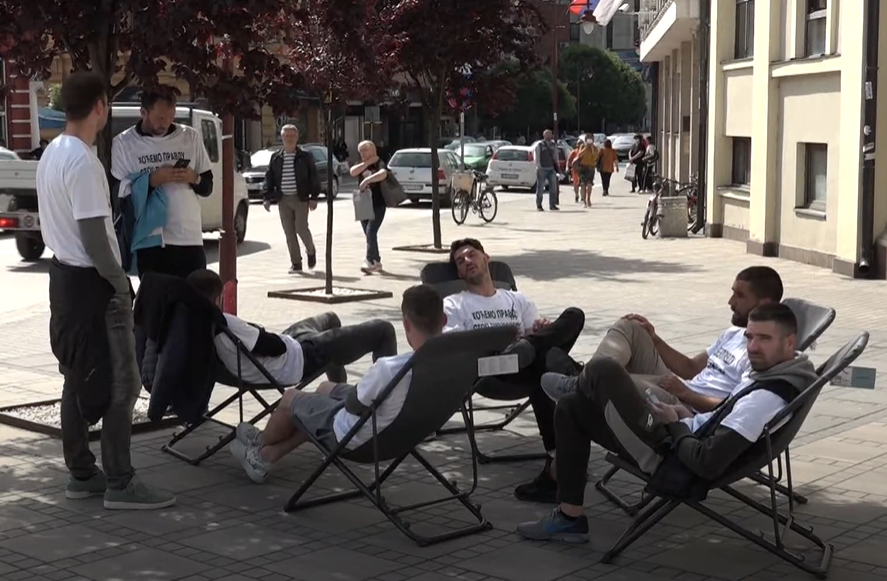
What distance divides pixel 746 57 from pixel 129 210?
15.8m

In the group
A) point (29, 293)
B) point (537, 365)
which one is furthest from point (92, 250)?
point (29, 293)

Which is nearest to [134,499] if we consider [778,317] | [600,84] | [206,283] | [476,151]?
[206,283]

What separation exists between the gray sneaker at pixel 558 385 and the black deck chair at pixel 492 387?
872mm

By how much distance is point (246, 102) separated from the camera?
8336 mm

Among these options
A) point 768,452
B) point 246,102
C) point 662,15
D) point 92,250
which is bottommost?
point 768,452

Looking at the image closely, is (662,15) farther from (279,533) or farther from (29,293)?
(279,533)

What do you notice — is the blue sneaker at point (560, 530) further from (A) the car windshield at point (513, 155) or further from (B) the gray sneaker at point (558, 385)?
(A) the car windshield at point (513, 155)

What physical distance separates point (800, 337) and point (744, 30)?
16770 millimetres

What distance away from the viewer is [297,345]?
23.6 feet

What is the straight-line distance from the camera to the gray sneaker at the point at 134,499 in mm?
6234

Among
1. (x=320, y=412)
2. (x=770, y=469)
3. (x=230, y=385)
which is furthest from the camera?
(x=230, y=385)

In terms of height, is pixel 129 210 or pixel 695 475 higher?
pixel 129 210

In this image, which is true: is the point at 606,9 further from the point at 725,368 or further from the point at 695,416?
the point at 695,416

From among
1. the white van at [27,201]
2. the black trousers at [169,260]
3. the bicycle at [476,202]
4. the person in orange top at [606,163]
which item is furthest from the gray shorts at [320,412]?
the person in orange top at [606,163]
